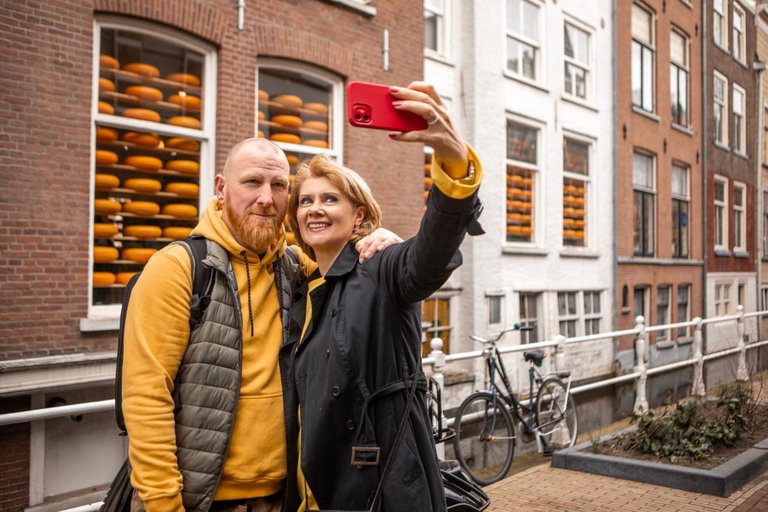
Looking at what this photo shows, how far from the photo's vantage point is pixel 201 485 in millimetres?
2082

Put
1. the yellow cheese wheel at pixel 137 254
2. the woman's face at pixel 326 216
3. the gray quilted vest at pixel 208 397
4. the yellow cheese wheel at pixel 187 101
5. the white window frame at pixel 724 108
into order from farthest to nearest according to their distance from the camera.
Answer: the white window frame at pixel 724 108
the yellow cheese wheel at pixel 187 101
the yellow cheese wheel at pixel 137 254
the woman's face at pixel 326 216
the gray quilted vest at pixel 208 397

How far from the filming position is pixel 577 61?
1456 cm

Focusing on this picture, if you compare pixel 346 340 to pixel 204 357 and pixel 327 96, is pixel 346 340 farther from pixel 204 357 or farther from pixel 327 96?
pixel 327 96

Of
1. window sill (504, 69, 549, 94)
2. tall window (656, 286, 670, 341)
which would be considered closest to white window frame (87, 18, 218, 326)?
window sill (504, 69, 549, 94)

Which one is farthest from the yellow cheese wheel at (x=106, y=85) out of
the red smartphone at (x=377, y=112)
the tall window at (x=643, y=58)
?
the tall window at (x=643, y=58)

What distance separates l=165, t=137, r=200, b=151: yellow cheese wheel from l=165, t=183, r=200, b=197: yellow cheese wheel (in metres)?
0.42

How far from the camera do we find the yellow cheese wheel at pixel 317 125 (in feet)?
29.0

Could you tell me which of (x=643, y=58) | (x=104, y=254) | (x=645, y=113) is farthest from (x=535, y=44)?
(x=104, y=254)

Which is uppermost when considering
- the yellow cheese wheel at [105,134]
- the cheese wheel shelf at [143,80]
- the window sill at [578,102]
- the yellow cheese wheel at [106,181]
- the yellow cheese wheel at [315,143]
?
the window sill at [578,102]

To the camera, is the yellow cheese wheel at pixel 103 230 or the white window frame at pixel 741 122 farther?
the white window frame at pixel 741 122

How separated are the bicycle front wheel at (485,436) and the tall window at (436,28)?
677 centimetres

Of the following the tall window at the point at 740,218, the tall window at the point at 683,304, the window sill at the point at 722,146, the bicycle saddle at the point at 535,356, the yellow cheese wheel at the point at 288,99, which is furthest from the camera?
the tall window at the point at 740,218

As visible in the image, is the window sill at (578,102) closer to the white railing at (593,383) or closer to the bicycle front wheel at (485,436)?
the white railing at (593,383)

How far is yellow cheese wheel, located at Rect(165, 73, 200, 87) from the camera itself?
24.3 ft
